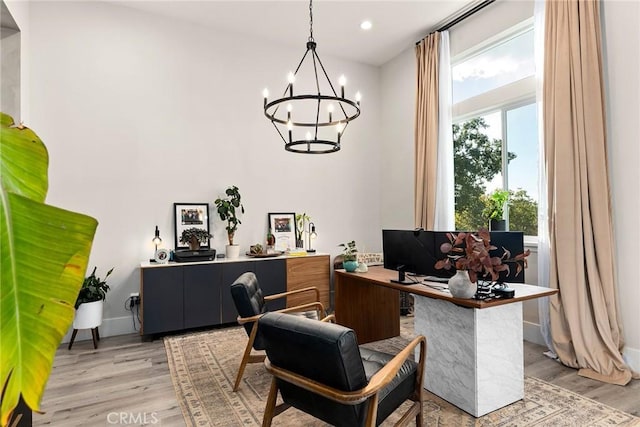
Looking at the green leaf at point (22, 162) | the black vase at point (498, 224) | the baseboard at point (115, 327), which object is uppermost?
the green leaf at point (22, 162)

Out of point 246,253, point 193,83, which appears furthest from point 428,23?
point 246,253

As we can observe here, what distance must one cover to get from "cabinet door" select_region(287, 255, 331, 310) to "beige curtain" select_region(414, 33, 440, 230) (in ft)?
4.54

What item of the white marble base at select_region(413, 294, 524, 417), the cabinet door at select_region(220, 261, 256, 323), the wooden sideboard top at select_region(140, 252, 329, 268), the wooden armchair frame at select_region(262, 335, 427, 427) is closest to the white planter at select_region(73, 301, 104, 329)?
the wooden sideboard top at select_region(140, 252, 329, 268)

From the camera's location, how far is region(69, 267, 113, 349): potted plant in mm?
3354

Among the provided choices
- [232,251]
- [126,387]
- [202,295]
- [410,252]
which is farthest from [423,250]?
[126,387]

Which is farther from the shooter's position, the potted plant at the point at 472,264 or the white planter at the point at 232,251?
the white planter at the point at 232,251

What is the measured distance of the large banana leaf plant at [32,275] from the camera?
52 cm

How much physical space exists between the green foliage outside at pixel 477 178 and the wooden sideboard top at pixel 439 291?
1247 mm

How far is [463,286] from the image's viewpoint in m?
2.21

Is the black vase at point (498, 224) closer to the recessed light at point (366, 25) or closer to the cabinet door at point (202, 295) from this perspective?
the recessed light at point (366, 25)

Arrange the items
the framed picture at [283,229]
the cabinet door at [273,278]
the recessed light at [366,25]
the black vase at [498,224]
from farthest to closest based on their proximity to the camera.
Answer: the framed picture at [283,229]
the recessed light at [366,25]
the cabinet door at [273,278]
the black vase at [498,224]

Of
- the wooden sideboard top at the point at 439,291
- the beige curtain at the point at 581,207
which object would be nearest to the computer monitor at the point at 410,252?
the wooden sideboard top at the point at 439,291

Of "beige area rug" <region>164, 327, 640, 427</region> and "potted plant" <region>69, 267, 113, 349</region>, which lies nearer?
"beige area rug" <region>164, 327, 640, 427</region>

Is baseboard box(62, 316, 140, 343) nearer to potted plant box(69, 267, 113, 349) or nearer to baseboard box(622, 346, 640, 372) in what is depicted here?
potted plant box(69, 267, 113, 349)
